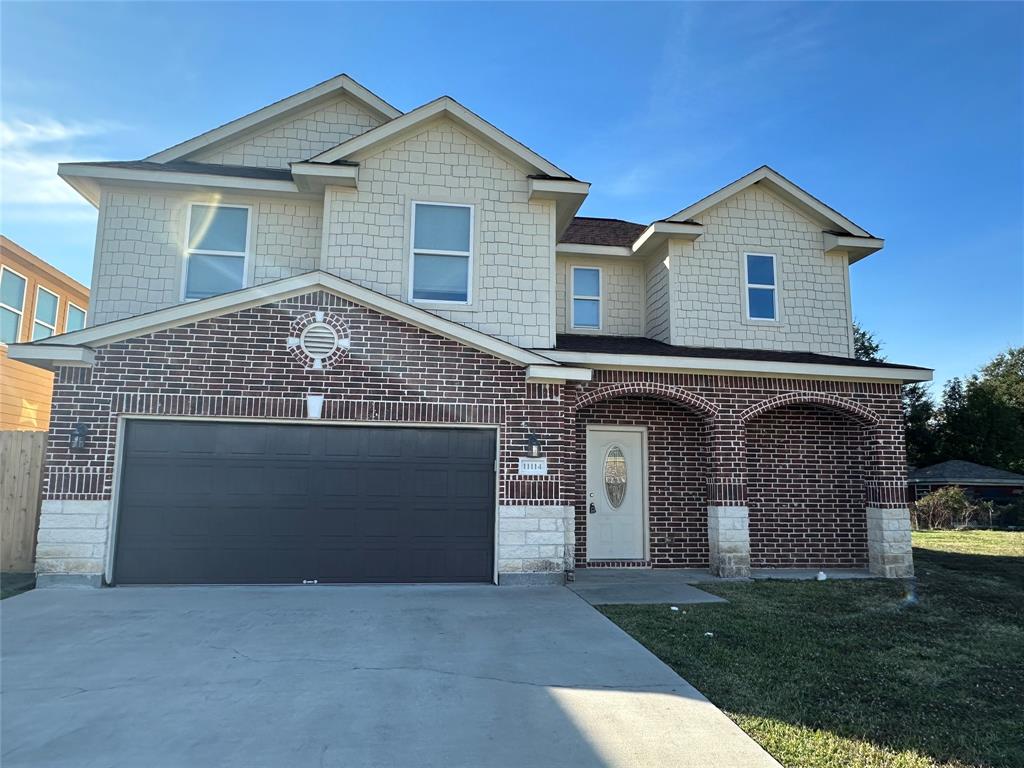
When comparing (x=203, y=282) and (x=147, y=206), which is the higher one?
(x=147, y=206)

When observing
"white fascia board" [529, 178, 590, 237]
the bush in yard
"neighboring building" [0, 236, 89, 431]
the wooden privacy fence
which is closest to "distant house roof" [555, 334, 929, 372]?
"white fascia board" [529, 178, 590, 237]

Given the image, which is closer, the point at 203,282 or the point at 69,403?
the point at 69,403

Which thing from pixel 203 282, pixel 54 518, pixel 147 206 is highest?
pixel 147 206

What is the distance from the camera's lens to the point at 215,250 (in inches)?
420

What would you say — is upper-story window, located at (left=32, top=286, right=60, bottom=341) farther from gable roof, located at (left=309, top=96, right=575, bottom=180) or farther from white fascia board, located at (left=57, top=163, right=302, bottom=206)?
gable roof, located at (left=309, top=96, right=575, bottom=180)

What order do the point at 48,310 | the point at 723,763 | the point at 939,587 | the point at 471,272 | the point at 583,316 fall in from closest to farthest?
the point at 723,763 → the point at 939,587 → the point at 471,272 → the point at 583,316 → the point at 48,310

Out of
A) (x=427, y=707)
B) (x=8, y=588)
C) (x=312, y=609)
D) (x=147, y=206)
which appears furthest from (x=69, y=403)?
(x=427, y=707)

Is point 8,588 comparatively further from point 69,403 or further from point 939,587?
point 939,587

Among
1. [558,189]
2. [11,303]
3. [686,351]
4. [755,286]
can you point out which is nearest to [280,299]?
[558,189]

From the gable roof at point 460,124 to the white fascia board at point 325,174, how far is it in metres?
0.38

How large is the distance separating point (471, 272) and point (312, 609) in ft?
18.4

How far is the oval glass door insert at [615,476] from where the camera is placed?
11.3 meters

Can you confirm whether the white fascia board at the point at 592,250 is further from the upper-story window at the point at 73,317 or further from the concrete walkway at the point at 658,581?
the upper-story window at the point at 73,317

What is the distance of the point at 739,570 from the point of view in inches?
407
